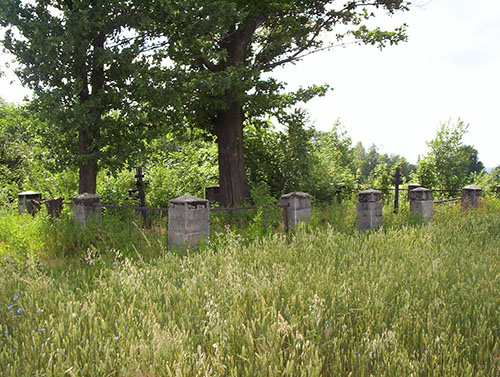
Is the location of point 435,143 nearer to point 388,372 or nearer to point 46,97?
point 46,97

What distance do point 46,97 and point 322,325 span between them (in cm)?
887

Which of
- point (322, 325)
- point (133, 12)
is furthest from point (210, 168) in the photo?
point (322, 325)

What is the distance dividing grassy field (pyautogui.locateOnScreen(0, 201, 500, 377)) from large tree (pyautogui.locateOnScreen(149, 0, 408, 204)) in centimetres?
708

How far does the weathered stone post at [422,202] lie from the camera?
1062 centimetres

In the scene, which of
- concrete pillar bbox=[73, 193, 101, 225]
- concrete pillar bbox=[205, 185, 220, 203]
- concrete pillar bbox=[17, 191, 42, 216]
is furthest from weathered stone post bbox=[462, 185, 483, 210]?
concrete pillar bbox=[17, 191, 42, 216]

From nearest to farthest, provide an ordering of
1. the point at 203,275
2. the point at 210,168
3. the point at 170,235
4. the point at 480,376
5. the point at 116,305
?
1. the point at 480,376
2. the point at 116,305
3. the point at 203,275
4. the point at 170,235
5. the point at 210,168

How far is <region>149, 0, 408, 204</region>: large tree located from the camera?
35.2 ft

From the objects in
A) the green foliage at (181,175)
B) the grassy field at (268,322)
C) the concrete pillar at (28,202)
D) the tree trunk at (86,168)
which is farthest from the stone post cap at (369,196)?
the concrete pillar at (28,202)

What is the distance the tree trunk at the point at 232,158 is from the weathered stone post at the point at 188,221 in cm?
537

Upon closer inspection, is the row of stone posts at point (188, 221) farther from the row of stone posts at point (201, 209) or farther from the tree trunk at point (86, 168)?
the tree trunk at point (86, 168)

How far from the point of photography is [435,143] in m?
19.5

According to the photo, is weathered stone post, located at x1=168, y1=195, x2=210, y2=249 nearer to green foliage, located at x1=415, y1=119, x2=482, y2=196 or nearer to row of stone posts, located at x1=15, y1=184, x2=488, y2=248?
row of stone posts, located at x1=15, y1=184, x2=488, y2=248

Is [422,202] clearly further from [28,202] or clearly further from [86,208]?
[28,202]

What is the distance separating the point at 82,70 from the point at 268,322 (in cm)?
916
